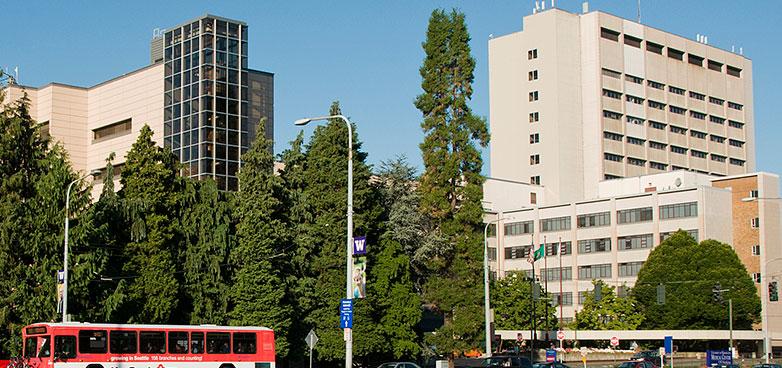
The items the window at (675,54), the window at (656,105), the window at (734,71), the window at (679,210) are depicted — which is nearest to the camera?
the window at (679,210)

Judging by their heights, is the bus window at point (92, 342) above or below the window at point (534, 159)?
below

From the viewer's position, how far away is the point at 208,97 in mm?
90250

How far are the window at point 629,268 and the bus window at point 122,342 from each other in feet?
263

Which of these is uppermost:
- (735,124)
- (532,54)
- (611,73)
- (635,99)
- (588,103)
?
(532,54)

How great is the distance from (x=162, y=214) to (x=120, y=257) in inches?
142

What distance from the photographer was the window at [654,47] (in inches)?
5650

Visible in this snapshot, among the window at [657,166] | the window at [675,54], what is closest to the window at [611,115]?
the window at [657,166]

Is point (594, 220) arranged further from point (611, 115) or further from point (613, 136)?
point (611, 115)

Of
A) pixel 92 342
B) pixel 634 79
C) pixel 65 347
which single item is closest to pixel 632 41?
pixel 634 79

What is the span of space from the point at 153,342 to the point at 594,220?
272 ft

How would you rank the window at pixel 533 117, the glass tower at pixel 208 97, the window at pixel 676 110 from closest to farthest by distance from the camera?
the glass tower at pixel 208 97 → the window at pixel 533 117 → the window at pixel 676 110

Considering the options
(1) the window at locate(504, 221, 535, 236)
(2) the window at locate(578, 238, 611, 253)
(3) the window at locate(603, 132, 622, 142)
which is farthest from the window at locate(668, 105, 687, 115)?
(2) the window at locate(578, 238, 611, 253)

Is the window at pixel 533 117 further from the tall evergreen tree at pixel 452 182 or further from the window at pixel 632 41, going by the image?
the tall evergreen tree at pixel 452 182

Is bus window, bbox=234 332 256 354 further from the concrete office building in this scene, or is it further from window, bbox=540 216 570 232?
window, bbox=540 216 570 232
